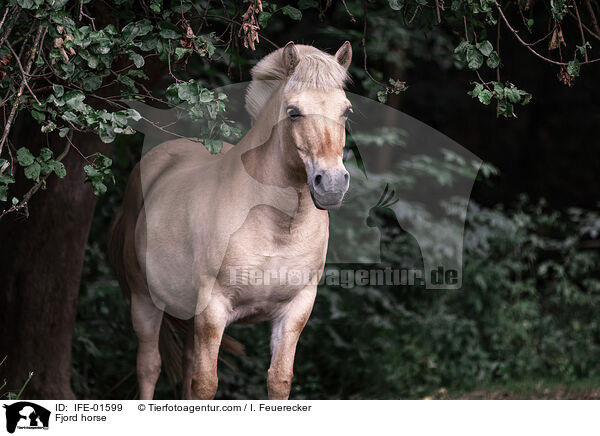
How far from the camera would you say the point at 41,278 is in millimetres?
4855

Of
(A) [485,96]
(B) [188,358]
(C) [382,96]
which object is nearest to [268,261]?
(C) [382,96]

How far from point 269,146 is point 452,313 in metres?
4.20

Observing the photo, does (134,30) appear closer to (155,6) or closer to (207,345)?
(155,6)

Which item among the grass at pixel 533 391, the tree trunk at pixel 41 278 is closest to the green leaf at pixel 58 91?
the tree trunk at pixel 41 278

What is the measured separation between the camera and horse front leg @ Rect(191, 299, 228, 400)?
3.47 metres

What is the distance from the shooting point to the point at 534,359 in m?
7.07

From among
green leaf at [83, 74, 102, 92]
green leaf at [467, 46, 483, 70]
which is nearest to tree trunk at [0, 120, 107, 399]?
green leaf at [83, 74, 102, 92]

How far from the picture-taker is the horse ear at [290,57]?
329 cm

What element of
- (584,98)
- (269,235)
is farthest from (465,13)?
(584,98)

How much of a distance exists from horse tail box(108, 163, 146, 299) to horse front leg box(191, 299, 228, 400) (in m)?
1.01

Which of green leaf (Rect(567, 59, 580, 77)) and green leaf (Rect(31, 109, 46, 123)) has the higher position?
green leaf (Rect(567, 59, 580, 77))

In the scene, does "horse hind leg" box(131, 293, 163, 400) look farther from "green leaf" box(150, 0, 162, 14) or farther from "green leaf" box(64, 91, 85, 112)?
"green leaf" box(150, 0, 162, 14)

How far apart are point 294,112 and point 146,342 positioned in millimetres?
1965

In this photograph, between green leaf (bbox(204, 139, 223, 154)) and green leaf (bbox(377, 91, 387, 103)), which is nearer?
green leaf (bbox(204, 139, 223, 154))
